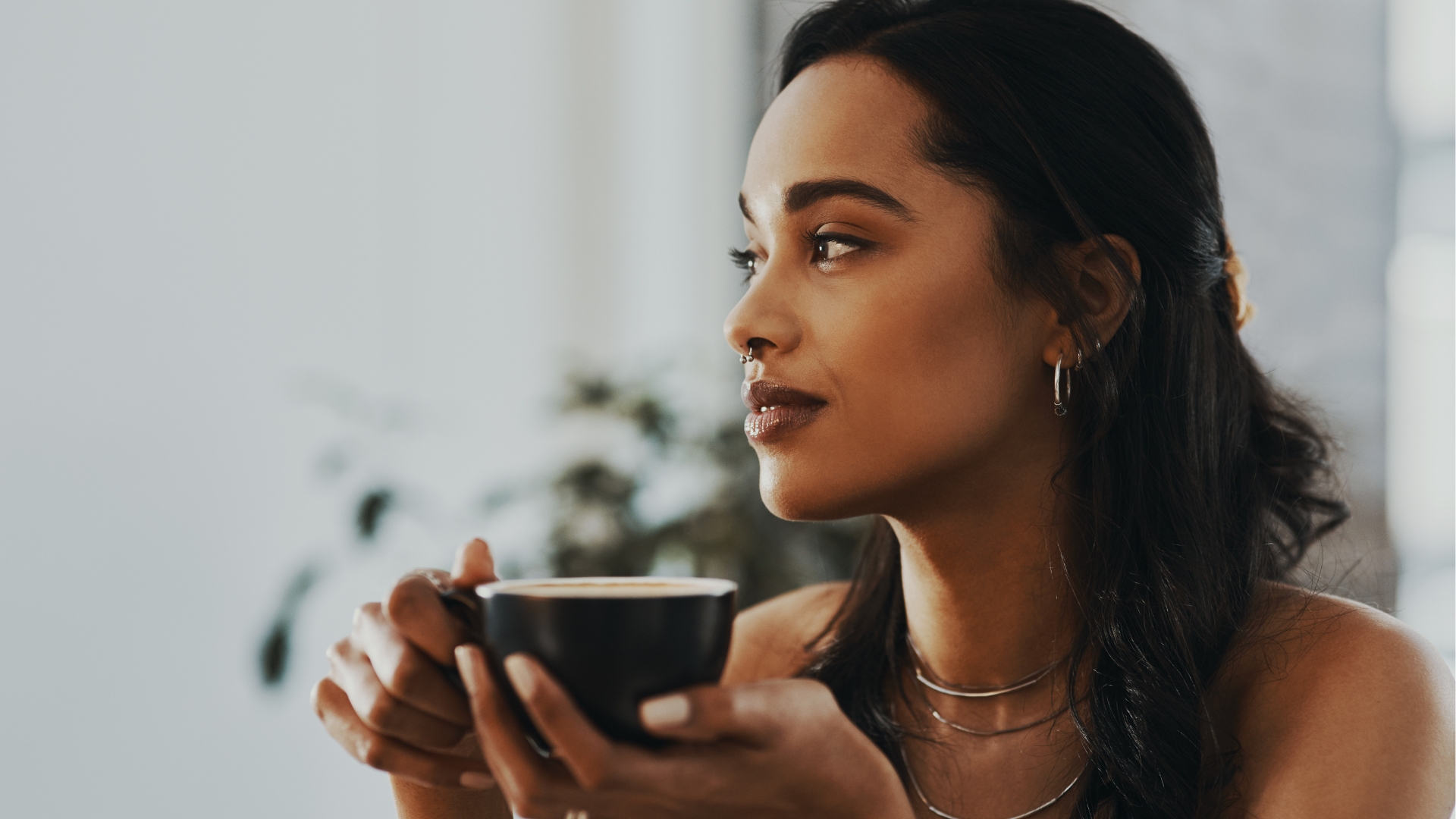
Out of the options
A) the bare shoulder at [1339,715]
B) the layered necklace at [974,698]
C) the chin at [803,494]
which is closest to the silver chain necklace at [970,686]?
the layered necklace at [974,698]

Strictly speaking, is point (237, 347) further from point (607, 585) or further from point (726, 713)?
point (726, 713)

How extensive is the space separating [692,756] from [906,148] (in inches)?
25.5

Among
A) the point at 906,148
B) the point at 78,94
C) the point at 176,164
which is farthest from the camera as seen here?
the point at 176,164

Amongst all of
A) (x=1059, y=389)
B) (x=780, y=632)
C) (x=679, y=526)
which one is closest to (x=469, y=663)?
(x=1059, y=389)

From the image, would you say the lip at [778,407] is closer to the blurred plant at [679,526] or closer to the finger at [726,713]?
the finger at [726,713]

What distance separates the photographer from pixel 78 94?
1620 mm

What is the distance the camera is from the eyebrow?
99cm

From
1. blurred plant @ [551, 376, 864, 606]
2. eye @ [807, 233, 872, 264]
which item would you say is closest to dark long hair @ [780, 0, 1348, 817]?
eye @ [807, 233, 872, 264]

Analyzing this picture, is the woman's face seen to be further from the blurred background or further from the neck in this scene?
the blurred background

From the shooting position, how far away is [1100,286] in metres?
1.07

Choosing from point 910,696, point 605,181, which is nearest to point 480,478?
point 605,181

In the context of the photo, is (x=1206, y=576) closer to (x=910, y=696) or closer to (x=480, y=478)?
(x=910, y=696)

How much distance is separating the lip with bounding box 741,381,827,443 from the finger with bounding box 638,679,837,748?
0.41 meters

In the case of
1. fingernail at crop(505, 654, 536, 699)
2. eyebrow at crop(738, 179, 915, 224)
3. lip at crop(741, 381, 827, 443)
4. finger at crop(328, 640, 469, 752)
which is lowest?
finger at crop(328, 640, 469, 752)
